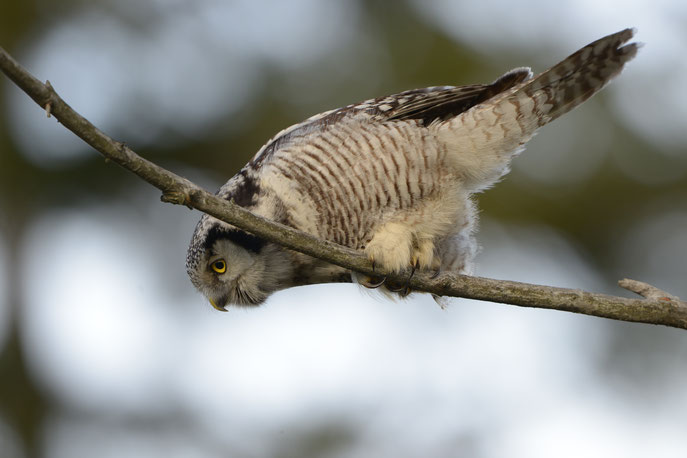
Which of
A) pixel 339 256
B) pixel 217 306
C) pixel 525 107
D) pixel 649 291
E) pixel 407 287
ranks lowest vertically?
pixel 649 291

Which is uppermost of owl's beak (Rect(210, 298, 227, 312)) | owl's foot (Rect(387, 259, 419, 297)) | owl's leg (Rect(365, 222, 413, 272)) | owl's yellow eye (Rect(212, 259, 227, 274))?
owl's yellow eye (Rect(212, 259, 227, 274))

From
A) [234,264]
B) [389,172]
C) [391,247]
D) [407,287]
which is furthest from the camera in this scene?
[234,264]

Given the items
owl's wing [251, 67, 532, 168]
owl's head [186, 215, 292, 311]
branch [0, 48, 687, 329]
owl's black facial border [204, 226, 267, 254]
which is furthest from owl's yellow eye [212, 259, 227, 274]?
branch [0, 48, 687, 329]

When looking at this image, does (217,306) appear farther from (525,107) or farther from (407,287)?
(525,107)

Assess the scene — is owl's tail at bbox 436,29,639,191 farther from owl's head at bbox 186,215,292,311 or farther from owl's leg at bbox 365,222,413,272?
owl's head at bbox 186,215,292,311

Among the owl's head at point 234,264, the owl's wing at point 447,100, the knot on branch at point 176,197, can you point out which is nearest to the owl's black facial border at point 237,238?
the owl's head at point 234,264

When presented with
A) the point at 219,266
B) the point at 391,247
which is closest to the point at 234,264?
the point at 219,266

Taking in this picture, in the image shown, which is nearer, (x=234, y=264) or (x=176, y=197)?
(x=176, y=197)

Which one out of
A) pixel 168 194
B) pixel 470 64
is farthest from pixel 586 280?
pixel 168 194

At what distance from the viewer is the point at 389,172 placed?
12.6 feet

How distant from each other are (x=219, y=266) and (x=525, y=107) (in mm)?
1995

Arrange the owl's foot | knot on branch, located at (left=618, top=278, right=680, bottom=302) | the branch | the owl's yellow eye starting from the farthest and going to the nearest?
1. the owl's yellow eye
2. the owl's foot
3. knot on branch, located at (left=618, top=278, right=680, bottom=302)
4. the branch

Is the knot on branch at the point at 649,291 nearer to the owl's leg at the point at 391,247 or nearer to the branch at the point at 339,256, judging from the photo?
the branch at the point at 339,256

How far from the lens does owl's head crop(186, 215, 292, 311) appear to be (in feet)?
13.2
